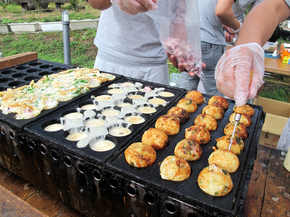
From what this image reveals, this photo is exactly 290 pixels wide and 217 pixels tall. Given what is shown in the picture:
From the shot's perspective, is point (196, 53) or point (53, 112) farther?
point (196, 53)

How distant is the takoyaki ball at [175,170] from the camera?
131 centimetres

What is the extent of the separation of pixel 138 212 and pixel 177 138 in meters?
0.67

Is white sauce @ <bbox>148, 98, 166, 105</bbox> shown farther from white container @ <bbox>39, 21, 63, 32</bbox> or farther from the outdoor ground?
the outdoor ground

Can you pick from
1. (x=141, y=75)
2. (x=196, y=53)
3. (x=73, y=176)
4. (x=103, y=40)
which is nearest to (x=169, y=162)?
(x=73, y=176)

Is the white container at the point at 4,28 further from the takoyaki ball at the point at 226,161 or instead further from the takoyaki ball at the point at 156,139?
the takoyaki ball at the point at 226,161

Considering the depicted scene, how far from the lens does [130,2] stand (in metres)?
1.59

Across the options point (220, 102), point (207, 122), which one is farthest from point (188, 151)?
point (220, 102)

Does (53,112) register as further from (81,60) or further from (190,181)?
(81,60)

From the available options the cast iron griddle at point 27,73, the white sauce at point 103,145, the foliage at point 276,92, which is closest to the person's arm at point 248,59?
the white sauce at point 103,145

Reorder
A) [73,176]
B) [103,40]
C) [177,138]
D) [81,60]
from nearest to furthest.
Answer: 1. [73,176]
2. [177,138]
3. [103,40]
4. [81,60]

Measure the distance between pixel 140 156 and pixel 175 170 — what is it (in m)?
0.25

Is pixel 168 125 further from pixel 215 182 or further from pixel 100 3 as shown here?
pixel 100 3

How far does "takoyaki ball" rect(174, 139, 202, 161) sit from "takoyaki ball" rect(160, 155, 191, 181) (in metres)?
0.12

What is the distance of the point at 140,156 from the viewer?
141cm
